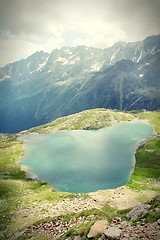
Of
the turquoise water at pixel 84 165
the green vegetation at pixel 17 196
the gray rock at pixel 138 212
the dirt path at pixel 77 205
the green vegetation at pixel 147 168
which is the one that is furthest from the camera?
the turquoise water at pixel 84 165

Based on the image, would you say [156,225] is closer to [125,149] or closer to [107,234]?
[107,234]

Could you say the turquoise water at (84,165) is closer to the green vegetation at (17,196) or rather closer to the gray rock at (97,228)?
the green vegetation at (17,196)

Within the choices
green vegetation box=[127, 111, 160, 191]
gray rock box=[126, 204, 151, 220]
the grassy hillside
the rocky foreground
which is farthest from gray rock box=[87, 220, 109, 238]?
green vegetation box=[127, 111, 160, 191]

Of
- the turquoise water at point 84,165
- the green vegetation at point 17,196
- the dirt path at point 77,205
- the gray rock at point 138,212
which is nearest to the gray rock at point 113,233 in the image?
the gray rock at point 138,212

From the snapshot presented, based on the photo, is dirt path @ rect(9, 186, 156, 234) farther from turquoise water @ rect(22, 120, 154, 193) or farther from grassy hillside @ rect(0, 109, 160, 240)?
turquoise water @ rect(22, 120, 154, 193)

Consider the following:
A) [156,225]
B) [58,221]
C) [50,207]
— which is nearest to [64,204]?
[50,207]

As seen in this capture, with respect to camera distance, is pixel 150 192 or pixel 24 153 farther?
pixel 24 153

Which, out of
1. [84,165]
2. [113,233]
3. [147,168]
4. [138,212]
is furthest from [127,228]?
[84,165]
